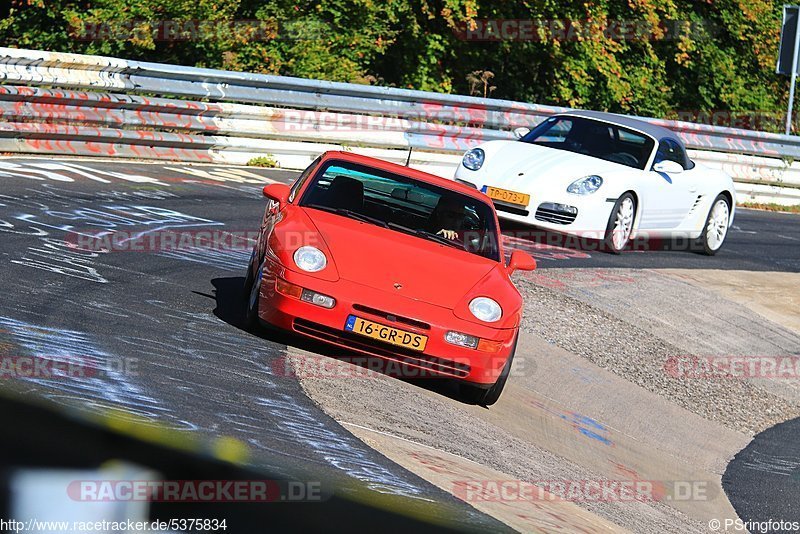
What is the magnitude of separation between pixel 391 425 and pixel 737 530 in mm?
2323

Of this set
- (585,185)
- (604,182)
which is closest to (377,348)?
(585,185)

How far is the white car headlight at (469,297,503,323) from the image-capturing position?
7707 millimetres

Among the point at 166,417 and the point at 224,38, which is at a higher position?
the point at 224,38

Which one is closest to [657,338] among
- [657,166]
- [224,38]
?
[657,166]

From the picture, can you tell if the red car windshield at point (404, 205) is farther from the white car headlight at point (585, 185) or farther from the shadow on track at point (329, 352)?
the white car headlight at point (585, 185)

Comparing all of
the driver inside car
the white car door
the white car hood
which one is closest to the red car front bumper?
the driver inside car

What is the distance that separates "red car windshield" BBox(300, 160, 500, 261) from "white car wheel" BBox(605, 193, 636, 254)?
5223 mm

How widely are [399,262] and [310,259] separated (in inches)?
22.9

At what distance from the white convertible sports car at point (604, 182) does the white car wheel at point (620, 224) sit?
0.01 metres

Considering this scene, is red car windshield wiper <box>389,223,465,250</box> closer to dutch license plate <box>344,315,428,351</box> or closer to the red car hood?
the red car hood

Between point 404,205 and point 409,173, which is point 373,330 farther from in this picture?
point 409,173

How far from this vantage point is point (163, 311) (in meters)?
8.34

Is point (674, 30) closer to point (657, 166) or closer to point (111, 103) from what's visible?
point (657, 166)

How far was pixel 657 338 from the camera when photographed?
455 inches
